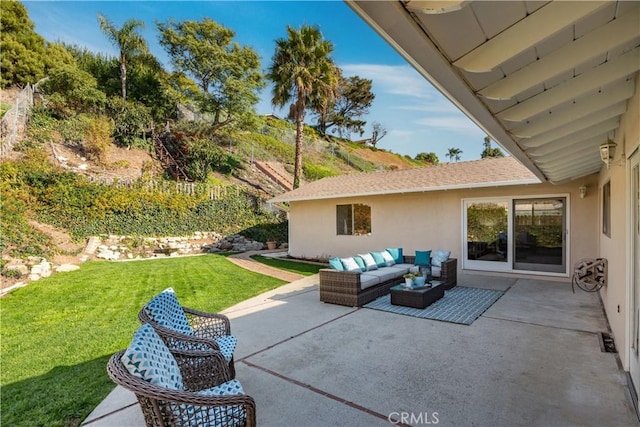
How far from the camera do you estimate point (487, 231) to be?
948cm

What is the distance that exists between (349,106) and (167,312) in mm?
37854

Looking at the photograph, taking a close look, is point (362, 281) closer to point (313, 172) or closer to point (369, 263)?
point (369, 263)

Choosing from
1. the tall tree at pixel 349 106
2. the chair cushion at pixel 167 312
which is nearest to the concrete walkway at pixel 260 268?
the chair cushion at pixel 167 312

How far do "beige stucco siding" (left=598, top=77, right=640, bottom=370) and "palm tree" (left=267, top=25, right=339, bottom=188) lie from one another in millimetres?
13411

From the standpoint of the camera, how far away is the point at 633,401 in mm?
2965

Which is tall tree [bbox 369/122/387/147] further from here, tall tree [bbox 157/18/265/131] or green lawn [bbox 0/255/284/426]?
green lawn [bbox 0/255/284/426]

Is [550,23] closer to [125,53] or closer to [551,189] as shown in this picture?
[551,189]

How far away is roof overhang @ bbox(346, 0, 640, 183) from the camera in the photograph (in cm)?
137

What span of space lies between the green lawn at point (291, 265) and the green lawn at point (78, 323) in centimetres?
155

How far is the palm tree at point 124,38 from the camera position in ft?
64.6

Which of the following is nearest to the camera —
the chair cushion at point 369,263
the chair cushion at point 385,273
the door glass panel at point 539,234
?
the chair cushion at point 385,273

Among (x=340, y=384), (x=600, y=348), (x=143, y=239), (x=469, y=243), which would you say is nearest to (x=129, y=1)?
(x=143, y=239)

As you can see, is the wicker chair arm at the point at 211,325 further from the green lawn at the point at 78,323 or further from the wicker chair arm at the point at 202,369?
A: the green lawn at the point at 78,323

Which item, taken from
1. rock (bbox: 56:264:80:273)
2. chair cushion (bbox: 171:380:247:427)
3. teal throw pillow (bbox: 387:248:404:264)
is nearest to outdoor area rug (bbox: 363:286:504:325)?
teal throw pillow (bbox: 387:248:404:264)
